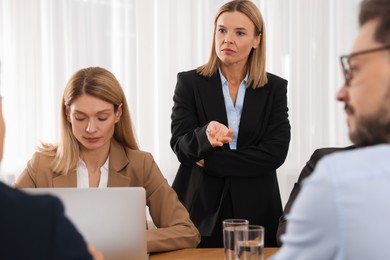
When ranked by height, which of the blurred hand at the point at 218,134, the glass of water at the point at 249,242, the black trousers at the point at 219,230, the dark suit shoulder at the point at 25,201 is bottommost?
the black trousers at the point at 219,230

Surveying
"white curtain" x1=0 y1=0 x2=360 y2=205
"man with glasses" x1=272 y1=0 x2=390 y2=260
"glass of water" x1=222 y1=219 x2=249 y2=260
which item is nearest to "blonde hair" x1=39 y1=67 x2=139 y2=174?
"glass of water" x1=222 y1=219 x2=249 y2=260

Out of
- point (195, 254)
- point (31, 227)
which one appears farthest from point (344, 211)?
point (195, 254)

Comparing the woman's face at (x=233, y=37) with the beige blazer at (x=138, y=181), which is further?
the woman's face at (x=233, y=37)

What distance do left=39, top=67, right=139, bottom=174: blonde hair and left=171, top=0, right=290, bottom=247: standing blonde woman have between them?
13.3 inches

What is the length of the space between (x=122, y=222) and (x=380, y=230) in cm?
117

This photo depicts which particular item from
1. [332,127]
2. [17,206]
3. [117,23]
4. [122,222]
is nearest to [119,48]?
[117,23]

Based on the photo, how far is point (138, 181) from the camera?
2.93m

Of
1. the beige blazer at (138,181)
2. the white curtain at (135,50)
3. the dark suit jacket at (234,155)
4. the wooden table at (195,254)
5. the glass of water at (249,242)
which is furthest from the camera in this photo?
the white curtain at (135,50)

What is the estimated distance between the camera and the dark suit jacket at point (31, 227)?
1090mm

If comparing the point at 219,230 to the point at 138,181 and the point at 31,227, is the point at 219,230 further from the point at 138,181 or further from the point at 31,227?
the point at 31,227

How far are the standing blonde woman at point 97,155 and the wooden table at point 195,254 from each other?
0.77ft

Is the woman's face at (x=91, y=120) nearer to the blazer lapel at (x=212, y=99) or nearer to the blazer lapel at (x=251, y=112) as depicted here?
the blazer lapel at (x=212, y=99)

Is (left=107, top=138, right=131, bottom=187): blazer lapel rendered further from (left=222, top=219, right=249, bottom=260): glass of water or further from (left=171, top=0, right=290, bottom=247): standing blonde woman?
(left=222, top=219, right=249, bottom=260): glass of water

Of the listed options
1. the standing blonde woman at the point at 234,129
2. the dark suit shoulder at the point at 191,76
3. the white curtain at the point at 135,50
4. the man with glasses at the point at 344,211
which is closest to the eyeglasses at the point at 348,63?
the man with glasses at the point at 344,211
